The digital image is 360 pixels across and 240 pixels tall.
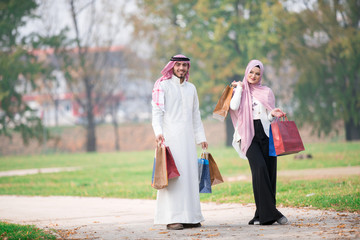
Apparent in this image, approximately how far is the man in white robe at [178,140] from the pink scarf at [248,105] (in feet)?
1.77

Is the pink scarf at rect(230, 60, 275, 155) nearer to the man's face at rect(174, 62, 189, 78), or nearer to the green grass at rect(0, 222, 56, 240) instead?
the man's face at rect(174, 62, 189, 78)

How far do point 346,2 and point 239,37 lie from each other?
669 cm

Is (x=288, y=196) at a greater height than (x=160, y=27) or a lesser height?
lesser

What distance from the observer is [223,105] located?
7.65m

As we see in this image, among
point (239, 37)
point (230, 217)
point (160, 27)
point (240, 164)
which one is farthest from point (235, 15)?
point (230, 217)

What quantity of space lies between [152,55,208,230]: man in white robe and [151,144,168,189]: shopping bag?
156mm

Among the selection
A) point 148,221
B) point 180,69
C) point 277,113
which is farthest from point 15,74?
point 277,113

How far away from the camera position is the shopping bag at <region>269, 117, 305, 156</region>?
281 inches

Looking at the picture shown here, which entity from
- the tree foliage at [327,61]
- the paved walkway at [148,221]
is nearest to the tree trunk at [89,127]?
the tree foliage at [327,61]

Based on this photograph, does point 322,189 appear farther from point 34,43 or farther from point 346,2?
point 34,43

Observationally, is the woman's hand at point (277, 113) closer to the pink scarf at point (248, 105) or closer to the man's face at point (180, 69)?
the pink scarf at point (248, 105)

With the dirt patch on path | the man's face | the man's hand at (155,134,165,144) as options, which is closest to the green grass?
the man's hand at (155,134,165,144)

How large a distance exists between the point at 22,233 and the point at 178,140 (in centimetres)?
214

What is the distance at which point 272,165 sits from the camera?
7.39m
